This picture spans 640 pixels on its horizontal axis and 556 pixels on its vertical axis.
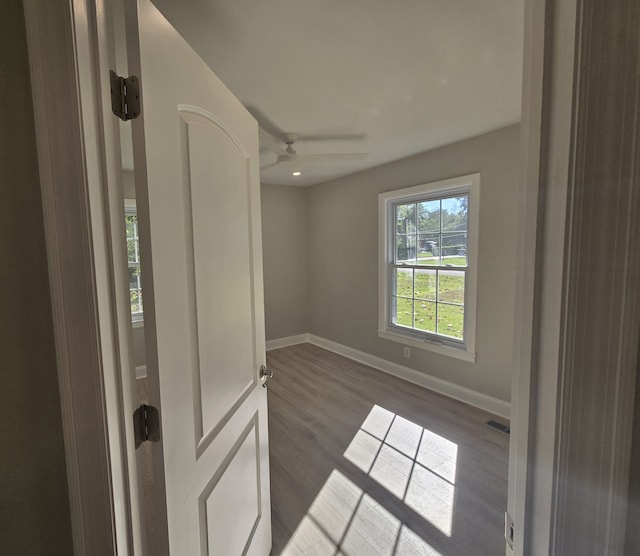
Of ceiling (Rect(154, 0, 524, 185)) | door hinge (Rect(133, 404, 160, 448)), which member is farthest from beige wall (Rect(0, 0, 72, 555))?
ceiling (Rect(154, 0, 524, 185))

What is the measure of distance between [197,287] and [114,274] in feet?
0.87

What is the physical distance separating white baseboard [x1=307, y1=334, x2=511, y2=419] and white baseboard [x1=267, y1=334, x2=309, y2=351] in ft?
1.72

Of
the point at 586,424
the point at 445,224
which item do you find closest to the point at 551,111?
the point at 586,424

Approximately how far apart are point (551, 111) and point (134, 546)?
120 cm

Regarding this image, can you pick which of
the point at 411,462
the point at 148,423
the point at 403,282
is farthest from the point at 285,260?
the point at 148,423

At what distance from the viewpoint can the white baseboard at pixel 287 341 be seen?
4.68m

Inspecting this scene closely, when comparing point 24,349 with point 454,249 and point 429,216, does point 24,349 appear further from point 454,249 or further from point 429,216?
point 429,216

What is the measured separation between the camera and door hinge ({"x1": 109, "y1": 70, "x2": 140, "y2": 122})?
0.70 metres

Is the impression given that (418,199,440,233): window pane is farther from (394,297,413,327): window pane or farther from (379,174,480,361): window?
(394,297,413,327): window pane

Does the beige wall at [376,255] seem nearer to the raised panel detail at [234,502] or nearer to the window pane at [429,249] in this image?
the window pane at [429,249]

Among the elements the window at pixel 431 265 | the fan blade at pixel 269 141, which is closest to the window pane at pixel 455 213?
the window at pixel 431 265

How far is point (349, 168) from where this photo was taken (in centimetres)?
373

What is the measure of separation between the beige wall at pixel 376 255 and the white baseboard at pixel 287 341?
33 cm

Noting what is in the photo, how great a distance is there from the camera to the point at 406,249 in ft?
11.6
